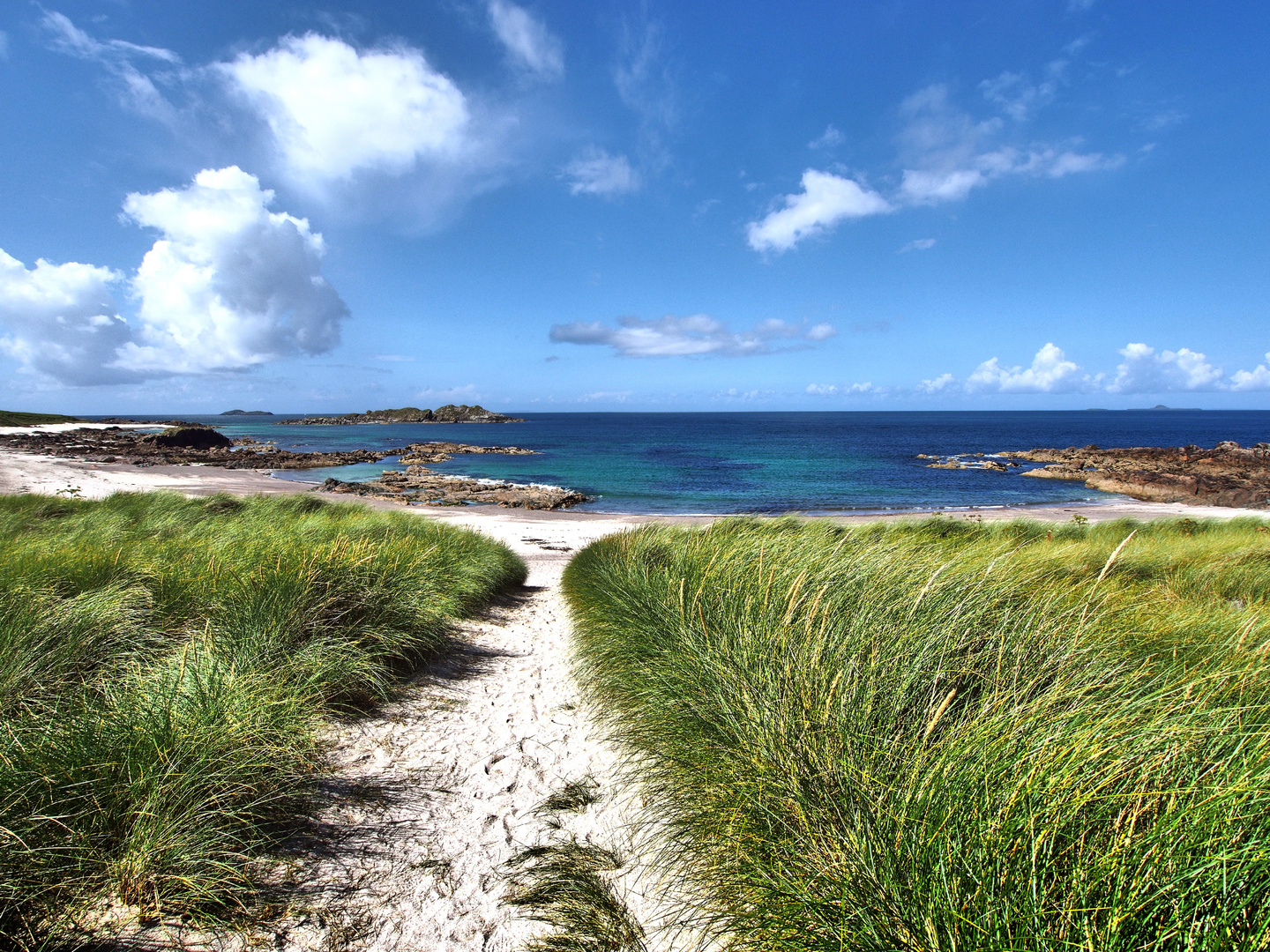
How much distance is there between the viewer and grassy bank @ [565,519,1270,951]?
1738 millimetres

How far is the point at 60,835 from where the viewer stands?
252 centimetres

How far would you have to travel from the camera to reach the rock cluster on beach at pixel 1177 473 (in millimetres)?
30328

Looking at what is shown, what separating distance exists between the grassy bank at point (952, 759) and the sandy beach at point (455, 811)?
1.42 ft

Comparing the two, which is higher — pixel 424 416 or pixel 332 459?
pixel 424 416

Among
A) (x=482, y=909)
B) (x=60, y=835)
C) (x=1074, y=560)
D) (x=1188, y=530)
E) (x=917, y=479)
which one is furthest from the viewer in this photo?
(x=917, y=479)

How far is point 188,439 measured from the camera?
52.9 meters

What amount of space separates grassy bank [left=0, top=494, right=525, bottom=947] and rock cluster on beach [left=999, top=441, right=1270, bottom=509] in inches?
1631

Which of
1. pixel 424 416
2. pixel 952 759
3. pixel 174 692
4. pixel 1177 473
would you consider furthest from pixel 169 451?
pixel 424 416

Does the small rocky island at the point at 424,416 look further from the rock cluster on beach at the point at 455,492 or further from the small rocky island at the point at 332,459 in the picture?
the rock cluster on beach at the point at 455,492

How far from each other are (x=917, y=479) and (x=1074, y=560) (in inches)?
1439

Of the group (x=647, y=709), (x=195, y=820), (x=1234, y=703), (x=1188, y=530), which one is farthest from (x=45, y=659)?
(x=1188, y=530)

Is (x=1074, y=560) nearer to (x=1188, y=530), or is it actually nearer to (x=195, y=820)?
(x=195, y=820)

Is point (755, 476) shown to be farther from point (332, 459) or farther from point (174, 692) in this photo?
point (174, 692)

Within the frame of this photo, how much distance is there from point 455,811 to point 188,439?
65.8 meters
